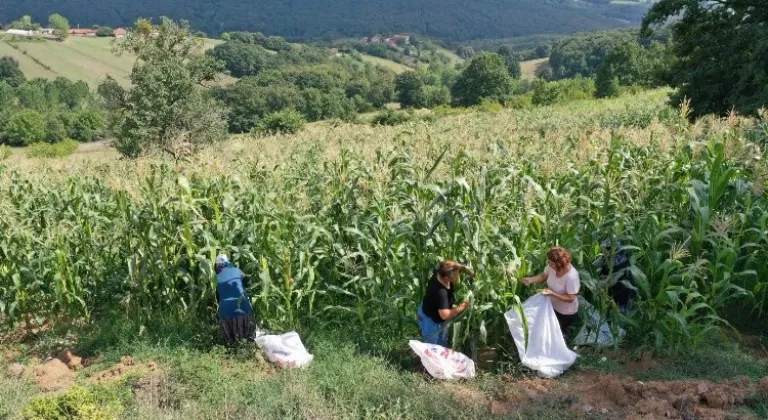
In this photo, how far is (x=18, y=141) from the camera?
60.5 m

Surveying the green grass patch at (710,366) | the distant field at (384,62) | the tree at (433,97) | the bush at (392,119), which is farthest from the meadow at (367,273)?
the distant field at (384,62)

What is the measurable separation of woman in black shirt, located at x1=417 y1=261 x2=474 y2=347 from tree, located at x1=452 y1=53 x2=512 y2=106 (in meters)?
69.8

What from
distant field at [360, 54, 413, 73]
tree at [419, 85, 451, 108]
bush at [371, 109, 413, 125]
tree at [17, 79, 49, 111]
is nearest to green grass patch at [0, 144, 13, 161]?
bush at [371, 109, 413, 125]

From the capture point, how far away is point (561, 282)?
4.77 m

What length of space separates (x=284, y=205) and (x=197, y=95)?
59.6 feet

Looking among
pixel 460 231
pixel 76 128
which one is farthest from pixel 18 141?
pixel 460 231

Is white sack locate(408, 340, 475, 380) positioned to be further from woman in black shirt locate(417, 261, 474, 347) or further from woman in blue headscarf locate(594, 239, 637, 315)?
woman in blue headscarf locate(594, 239, 637, 315)

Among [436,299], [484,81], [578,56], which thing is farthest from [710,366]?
[578,56]

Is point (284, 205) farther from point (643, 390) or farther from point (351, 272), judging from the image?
point (643, 390)

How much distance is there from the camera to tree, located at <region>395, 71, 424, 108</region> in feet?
275

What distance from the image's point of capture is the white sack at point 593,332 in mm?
5027

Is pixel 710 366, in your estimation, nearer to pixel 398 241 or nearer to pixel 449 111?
pixel 398 241

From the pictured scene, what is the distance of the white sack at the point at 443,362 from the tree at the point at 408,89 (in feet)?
261

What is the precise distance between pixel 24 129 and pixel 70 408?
6756 centimetres
